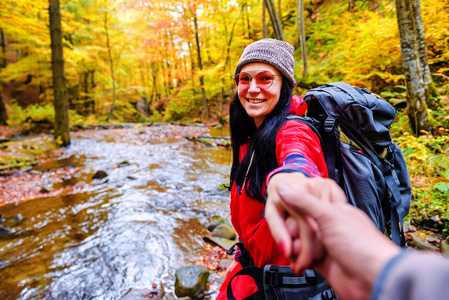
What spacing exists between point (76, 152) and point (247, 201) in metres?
12.1

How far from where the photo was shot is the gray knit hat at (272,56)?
4.64 feet

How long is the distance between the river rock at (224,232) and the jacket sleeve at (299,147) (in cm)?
360

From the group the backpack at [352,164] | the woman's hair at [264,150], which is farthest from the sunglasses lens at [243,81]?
the backpack at [352,164]

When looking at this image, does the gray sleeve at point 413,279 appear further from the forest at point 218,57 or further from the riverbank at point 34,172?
the riverbank at point 34,172

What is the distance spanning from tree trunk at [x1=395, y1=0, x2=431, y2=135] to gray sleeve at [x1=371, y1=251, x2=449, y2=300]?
596cm

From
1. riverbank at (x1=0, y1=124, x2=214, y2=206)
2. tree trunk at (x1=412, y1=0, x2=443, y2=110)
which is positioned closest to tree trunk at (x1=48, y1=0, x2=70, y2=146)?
riverbank at (x1=0, y1=124, x2=214, y2=206)

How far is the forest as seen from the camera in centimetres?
491

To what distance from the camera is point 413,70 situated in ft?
16.3

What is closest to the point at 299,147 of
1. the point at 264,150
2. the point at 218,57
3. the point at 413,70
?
the point at 264,150

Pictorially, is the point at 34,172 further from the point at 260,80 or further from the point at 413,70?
the point at 413,70

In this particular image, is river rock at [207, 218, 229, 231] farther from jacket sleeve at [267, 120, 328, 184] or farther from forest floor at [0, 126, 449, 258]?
jacket sleeve at [267, 120, 328, 184]

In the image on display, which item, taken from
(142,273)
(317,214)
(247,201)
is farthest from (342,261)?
(142,273)

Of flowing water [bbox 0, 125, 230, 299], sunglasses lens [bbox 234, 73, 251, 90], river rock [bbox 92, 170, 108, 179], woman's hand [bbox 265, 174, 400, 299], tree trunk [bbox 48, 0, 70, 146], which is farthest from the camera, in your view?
tree trunk [bbox 48, 0, 70, 146]

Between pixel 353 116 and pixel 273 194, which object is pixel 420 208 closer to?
pixel 353 116
